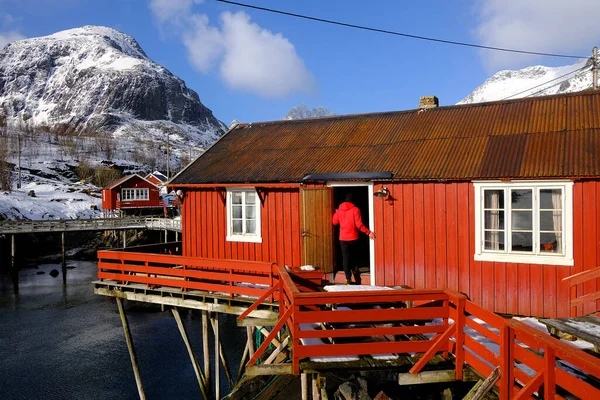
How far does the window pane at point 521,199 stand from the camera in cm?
865

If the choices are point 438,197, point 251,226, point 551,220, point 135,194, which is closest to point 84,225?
point 135,194

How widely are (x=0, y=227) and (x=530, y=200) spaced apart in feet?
127

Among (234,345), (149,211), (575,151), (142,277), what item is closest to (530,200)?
(575,151)

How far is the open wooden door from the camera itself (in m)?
10.3

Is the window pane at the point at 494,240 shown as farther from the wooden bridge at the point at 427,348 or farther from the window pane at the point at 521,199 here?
the wooden bridge at the point at 427,348

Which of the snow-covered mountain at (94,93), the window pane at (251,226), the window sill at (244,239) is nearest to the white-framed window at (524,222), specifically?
the window sill at (244,239)

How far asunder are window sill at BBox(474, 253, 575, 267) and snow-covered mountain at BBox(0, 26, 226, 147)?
13765 centimetres

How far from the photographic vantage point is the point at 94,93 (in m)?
159

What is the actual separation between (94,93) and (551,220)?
175947 mm

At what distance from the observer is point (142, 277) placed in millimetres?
11594

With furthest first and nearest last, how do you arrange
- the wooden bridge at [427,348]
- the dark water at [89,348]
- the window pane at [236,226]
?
the dark water at [89,348] < the window pane at [236,226] < the wooden bridge at [427,348]

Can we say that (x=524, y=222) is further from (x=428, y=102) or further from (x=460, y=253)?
(x=428, y=102)

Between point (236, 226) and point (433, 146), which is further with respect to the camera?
point (236, 226)

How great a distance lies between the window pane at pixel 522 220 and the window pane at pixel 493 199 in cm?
32
